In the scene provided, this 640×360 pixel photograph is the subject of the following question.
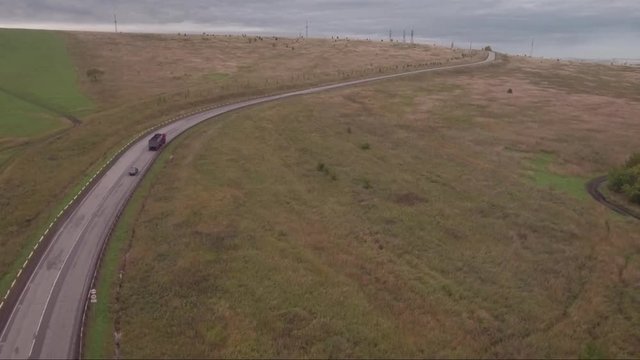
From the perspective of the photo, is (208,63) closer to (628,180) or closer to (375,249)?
(375,249)

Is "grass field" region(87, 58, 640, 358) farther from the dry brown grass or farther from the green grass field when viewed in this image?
the dry brown grass

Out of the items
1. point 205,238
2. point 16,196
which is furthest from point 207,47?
point 205,238

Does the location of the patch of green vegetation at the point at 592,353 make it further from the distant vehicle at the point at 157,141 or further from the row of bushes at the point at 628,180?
the distant vehicle at the point at 157,141

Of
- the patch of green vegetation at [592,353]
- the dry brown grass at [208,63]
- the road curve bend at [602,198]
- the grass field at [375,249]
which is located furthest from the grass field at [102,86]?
the road curve bend at [602,198]

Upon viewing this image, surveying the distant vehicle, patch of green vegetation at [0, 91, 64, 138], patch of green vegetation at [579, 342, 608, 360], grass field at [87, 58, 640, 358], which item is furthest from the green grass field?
patch of green vegetation at [579, 342, 608, 360]

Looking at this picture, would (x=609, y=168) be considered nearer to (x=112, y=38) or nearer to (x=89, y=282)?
(x=89, y=282)
